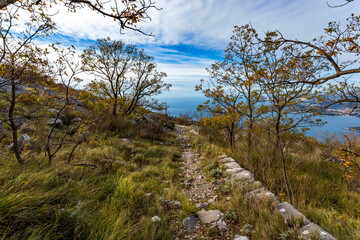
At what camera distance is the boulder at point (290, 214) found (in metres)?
2.29

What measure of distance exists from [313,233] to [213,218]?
1.48 metres

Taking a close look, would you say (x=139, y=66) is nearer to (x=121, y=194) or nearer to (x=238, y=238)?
(x=121, y=194)

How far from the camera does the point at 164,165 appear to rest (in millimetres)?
5215

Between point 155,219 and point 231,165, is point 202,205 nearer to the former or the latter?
point 155,219

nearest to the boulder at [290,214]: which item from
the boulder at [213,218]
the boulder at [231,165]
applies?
the boulder at [213,218]

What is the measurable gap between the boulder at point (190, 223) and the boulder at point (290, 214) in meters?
1.54

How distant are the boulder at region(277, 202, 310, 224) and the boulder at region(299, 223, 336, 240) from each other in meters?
0.13

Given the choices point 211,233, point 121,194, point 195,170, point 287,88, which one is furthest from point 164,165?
point 287,88

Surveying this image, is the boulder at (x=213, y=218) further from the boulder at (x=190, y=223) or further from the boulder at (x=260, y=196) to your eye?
the boulder at (x=260, y=196)

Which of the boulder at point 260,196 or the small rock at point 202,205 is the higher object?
the boulder at point 260,196

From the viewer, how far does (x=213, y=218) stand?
277cm

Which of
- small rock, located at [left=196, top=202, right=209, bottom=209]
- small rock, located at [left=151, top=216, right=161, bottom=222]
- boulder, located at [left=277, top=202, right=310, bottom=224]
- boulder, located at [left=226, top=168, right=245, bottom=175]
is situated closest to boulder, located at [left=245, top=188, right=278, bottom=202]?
boulder, located at [left=277, top=202, right=310, bottom=224]

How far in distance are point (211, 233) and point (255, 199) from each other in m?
1.15

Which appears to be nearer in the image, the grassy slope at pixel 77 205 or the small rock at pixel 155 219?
the grassy slope at pixel 77 205
